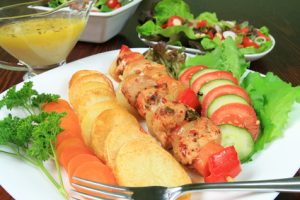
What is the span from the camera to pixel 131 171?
1622 millimetres

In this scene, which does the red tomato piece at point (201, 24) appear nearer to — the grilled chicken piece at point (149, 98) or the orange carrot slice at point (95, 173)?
the grilled chicken piece at point (149, 98)

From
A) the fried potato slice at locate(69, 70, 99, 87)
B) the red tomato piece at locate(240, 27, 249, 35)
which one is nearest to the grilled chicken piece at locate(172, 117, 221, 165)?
the fried potato slice at locate(69, 70, 99, 87)

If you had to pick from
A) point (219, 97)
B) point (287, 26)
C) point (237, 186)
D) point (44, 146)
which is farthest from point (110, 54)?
point (287, 26)

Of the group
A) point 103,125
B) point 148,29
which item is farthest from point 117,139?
point 148,29

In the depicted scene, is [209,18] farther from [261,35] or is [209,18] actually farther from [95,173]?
[95,173]

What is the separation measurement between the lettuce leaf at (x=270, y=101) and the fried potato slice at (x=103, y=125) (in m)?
0.67

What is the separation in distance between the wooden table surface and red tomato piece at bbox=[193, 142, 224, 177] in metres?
0.42

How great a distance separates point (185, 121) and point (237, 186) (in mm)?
526

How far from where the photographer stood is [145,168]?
163 centimetres

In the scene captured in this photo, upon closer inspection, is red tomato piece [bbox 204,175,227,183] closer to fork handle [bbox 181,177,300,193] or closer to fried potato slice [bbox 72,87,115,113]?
fork handle [bbox 181,177,300,193]

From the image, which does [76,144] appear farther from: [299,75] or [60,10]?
[299,75]

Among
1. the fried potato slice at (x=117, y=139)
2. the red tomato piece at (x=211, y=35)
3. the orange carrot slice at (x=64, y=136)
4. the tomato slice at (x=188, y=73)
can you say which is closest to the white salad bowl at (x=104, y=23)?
the red tomato piece at (x=211, y=35)

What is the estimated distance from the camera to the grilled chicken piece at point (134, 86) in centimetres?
231

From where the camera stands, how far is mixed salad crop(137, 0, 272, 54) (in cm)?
359
